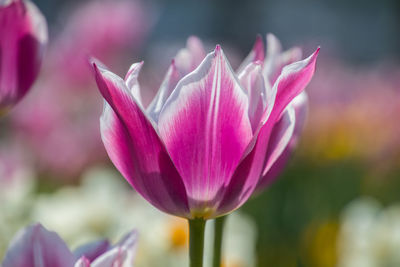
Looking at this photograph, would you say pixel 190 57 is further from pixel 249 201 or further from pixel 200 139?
pixel 249 201

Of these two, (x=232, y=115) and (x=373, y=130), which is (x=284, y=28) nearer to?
(x=373, y=130)

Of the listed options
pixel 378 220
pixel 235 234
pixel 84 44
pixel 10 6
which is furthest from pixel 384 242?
pixel 84 44

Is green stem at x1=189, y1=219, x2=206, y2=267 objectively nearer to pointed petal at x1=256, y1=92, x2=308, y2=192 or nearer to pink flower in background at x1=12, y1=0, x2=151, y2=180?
pointed petal at x1=256, y1=92, x2=308, y2=192

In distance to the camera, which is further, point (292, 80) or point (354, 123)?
point (354, 123)

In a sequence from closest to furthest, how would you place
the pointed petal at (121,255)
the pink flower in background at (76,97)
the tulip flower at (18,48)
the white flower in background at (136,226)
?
the pointed petal at (121,255)
the tulip flower at (18,48)
the white flower in background at (136,226)
the pink flower in background at (76,97)

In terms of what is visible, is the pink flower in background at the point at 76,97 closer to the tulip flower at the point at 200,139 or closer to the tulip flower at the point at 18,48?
the tulip flower at the point at 18,48

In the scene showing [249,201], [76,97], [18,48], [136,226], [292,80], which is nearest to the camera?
[292,80]

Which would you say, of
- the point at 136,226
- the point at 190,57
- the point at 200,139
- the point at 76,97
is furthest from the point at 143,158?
the point at 76,97

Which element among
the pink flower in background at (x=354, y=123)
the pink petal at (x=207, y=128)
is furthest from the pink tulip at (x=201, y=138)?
the pink flower in background at (x=354, y=123)
